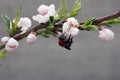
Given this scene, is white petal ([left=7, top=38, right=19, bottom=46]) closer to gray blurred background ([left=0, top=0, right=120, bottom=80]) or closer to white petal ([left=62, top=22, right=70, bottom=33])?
white petal ([left=62, top=22, right=70, bottom=33])

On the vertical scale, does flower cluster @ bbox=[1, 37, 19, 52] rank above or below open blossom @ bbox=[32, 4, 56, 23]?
below

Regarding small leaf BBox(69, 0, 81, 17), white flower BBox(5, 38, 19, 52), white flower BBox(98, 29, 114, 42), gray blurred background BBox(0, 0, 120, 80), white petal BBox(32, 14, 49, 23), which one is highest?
small leaf BBox(69, 0, 81, 17)

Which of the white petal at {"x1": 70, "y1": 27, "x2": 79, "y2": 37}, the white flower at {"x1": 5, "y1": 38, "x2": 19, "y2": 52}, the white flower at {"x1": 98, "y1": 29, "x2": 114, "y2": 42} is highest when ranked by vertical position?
the white petal at {"x1": 70, "y1": 27, "x2": 79, "y2": 37}

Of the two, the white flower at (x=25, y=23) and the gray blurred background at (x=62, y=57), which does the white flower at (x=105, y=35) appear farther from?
the gray blurred background at (x=62, y=57)

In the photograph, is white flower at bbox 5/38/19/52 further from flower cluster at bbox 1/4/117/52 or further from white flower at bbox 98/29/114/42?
white flower at bbox 98/29/114/42

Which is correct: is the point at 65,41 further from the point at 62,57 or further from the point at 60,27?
the point at 62,57

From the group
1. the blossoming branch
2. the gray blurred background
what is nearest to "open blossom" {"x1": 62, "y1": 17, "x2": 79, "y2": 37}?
the blossoming branch

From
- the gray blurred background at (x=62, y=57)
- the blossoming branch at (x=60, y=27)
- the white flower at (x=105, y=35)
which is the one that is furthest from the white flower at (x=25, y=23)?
the gray blurred background at (x=62, y=57)

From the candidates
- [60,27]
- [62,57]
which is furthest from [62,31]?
[62,57]

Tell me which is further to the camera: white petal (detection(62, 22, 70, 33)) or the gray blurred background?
the gray blurred background
